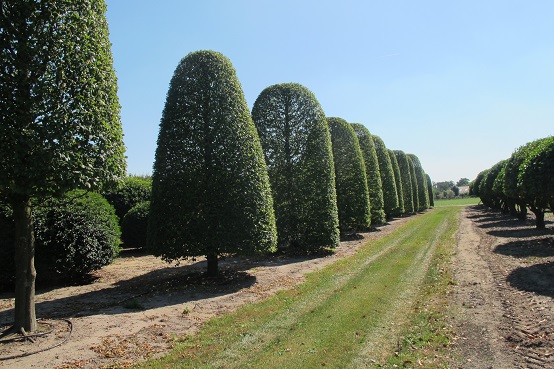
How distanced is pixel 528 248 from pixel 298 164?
911cm

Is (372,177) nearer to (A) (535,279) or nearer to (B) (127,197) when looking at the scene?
(B) (127,197)

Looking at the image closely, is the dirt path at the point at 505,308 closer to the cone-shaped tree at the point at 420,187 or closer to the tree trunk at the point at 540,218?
the tree trunk at the point at 540,218

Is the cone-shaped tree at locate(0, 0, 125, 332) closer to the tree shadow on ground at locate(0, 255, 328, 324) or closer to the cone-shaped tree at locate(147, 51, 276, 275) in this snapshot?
the tree shadow on ground at locate(0, 255, 328, 324)

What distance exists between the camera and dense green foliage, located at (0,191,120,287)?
9.08 m

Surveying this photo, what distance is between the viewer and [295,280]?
10.7 meters

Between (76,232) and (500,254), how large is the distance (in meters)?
13.4

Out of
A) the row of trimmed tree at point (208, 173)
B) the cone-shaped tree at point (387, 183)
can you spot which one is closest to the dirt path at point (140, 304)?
the row of trimmed tree at point (208, 173)

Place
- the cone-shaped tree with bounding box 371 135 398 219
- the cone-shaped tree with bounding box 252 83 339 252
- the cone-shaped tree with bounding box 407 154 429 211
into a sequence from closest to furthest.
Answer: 1. the cone-shaped tree with bounding box 252 83 339 252
2. the cone-shaped tree with bounding box 371 135 398 219
3. the cone-shaped tree with bounding box 407 154 429 211

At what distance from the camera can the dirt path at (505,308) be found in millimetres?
4980

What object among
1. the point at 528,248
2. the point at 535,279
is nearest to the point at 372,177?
the point at 528,248

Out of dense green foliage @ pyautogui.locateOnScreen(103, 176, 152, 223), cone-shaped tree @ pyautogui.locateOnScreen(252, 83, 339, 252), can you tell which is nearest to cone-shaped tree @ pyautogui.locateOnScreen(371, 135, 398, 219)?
cone-shaped tree @ pyautogui.locateOnScreen(252, 83, 339, 252)

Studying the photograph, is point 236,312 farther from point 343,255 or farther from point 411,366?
point 343,255

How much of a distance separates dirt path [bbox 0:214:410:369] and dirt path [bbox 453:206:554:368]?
433 cm

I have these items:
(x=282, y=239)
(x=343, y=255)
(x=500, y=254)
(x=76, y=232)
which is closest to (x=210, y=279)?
(x=76, y=232)
